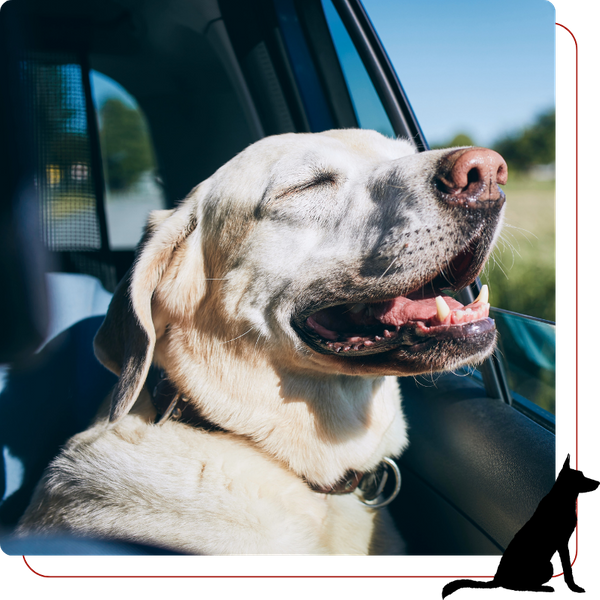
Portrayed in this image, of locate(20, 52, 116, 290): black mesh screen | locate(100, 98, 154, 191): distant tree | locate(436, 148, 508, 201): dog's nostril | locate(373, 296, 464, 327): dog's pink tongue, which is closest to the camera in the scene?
locate(436, 148, 508, 201): dog's nostril

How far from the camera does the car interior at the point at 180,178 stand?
1778 millimetres

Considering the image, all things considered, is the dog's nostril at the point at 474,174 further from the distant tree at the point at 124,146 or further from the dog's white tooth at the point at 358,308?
the distant tree at the point at 124,146

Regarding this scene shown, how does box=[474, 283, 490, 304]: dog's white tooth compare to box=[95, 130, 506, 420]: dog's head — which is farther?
box=[474, 283, 490, 304]: dog's white tooth

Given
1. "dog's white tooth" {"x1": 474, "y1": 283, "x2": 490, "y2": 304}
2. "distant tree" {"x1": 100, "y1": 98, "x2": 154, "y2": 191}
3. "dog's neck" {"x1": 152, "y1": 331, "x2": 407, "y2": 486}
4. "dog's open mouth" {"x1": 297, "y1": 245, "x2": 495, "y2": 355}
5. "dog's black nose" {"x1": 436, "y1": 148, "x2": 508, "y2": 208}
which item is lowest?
"dog's neck" {"x1": 152, "y1": 331, "x2": 407, "y2": 486}

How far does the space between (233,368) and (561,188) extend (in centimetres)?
139

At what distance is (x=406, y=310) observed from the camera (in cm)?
153

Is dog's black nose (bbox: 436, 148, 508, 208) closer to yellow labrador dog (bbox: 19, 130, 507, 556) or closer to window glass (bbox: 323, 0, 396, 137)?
yellow labrador dog (bbox: 19, 130, 507, 556)

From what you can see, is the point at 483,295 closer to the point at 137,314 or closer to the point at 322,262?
the point at 322,262

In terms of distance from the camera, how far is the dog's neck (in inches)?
69.5

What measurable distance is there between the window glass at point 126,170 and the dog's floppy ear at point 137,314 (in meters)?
0.80

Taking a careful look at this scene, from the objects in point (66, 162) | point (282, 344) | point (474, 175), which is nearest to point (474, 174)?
point (474, 175)

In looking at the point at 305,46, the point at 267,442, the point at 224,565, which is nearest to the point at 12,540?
the point at 224,565

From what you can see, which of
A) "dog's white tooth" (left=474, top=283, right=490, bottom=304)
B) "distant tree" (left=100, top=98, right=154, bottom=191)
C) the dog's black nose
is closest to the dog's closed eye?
the dog's black nose

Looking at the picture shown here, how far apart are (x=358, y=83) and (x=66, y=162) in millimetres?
1688
